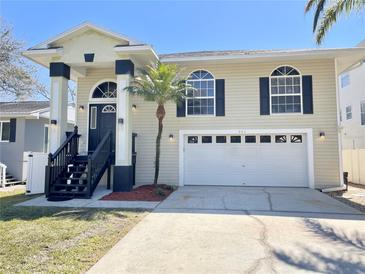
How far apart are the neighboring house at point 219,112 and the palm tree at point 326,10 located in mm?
1062

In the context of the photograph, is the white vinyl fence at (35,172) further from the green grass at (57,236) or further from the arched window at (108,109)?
the arched window at (108,109)

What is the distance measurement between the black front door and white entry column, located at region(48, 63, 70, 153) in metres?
1.77

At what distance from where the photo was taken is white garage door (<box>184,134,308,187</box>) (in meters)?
11.8

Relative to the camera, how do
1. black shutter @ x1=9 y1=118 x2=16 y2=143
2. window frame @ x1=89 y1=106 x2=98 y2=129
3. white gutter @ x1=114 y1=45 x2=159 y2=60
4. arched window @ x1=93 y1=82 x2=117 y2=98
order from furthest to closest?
1. black shutter @ x1=9 y1=118 x2=16 y2=143
2. arched window @ x1=93 y1=82 x2=117 y2=98
3. window frame @ x1=89 y1=106 x2=98 y2=129
4. white gutter @ x1=114 y1=45 x2=159 y2=60

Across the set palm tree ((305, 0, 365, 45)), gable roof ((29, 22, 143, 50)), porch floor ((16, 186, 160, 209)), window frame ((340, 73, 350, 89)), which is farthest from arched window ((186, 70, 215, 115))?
window frame ((340, 73, 350, 89))

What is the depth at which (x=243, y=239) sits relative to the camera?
5.27m

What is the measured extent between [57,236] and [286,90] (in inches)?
402

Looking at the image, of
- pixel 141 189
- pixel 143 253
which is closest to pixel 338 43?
pixel 141 189

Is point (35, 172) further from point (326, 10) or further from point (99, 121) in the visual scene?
point (326, 10)

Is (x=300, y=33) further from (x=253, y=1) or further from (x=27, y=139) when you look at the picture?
(x=27, y=139)

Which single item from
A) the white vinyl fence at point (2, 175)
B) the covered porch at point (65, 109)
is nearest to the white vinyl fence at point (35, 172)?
the covered porch at point (65, 109)

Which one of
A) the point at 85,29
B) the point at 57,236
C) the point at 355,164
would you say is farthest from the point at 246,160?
the point at 57,236

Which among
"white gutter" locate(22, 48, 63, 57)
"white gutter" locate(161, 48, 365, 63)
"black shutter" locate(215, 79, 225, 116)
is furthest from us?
"black shutter" locate(215, 79, 225, 116)

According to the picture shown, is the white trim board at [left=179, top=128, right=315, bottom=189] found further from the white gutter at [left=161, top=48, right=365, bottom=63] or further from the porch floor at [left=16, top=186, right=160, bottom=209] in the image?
the porch floor at [left=16, top=186, right=160, bottom=209]
